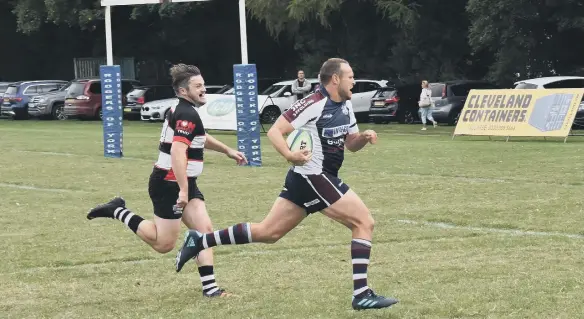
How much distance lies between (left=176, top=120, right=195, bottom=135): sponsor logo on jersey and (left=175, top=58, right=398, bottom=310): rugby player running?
68 cm

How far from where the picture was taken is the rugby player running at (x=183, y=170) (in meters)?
8.50

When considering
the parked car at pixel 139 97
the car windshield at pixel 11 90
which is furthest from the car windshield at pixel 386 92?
the car windshield at pixel 11 90

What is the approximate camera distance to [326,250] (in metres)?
11.1

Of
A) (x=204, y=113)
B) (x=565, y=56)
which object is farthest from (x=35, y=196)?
(x=565, y=56)

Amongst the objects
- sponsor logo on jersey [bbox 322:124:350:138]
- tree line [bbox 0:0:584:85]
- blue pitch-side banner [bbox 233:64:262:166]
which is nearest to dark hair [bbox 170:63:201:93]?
sponsor logo on jersey [bbox 322:124:350:138]

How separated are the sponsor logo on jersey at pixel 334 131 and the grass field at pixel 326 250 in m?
1.23

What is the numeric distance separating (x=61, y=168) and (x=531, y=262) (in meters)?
13.9

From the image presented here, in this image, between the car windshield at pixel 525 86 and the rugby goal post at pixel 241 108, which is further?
the car windshield at pixel 525 86

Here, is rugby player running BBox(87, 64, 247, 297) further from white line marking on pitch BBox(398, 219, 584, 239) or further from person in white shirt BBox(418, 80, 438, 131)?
person in white shirt BBox(418, 80, 438, 131)

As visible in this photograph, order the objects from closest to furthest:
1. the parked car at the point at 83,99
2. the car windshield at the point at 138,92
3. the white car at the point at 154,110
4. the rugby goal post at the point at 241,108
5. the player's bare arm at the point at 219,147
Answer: the player's bare arm at the point at 219,147
the rugby goal post at the point at 241,108
the white car at the point at 154,110
the car windshield at the point at 138,92
the parked car at the point at 83,99

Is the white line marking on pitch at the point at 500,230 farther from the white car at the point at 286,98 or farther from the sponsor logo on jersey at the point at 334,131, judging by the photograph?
the white car at the point at 286,98

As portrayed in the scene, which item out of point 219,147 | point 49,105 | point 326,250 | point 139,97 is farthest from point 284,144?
point 49,105

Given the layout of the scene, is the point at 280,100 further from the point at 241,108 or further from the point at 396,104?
Answer: the point at 241,108

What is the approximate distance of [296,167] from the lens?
831 cm
